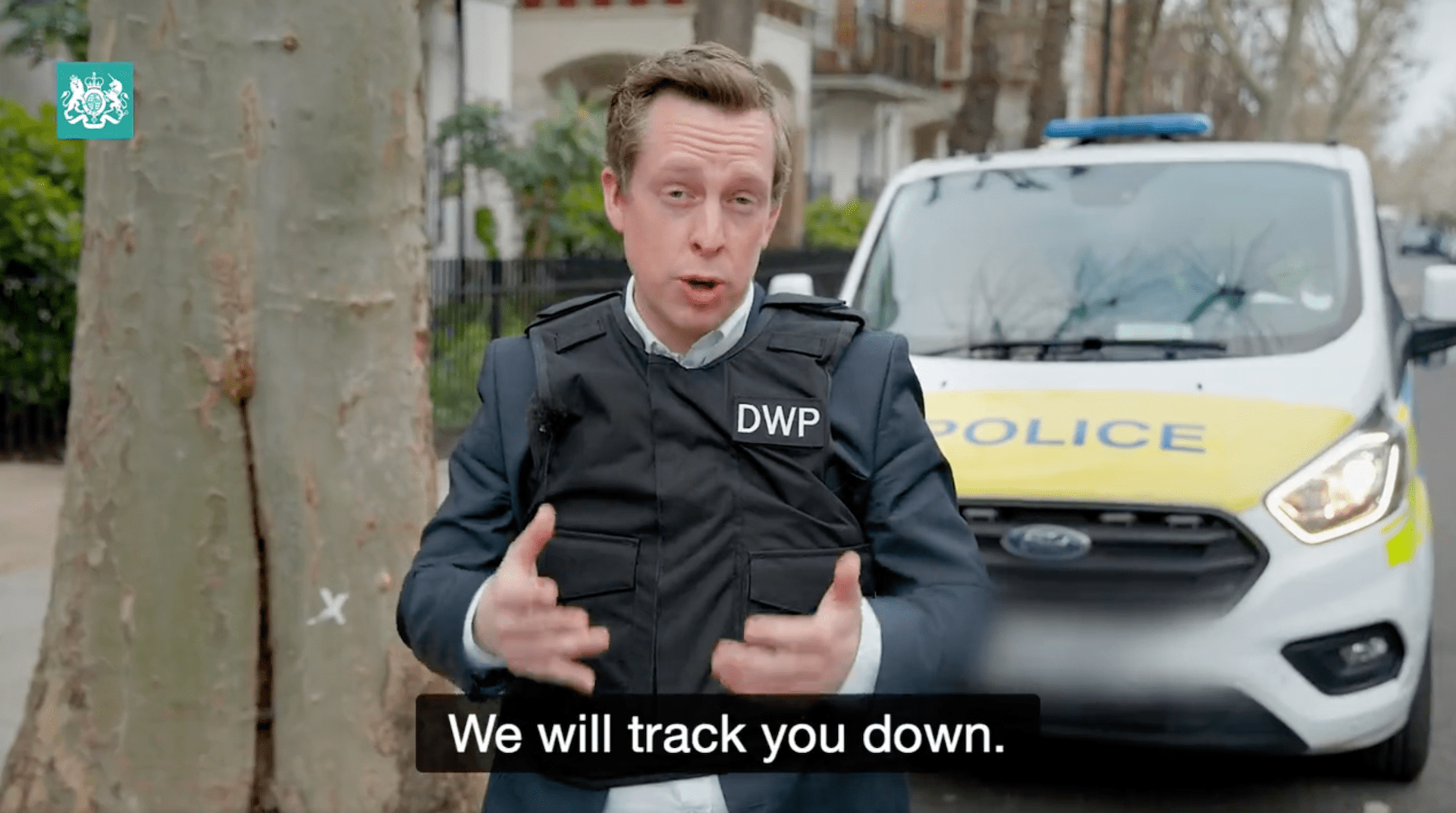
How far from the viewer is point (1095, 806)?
190 inches

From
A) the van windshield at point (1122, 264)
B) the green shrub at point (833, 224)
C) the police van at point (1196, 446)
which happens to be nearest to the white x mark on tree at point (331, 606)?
the police van at point (1196, 446)

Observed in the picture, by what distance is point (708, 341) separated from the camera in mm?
1950

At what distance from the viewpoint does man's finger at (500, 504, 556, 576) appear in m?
1.75

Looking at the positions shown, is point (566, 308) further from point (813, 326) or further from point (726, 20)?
point (726, 20)

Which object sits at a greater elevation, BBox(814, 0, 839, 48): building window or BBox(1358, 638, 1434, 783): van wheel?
BBox(814, 0, 839, 48): building window

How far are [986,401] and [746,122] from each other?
3.08 metres

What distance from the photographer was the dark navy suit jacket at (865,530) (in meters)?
1.91

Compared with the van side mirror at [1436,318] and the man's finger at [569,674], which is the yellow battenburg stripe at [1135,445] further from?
the man's finger at [569,674]

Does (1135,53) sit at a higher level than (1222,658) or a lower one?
higher

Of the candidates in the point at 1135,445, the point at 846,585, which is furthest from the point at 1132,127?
the point at 846,585

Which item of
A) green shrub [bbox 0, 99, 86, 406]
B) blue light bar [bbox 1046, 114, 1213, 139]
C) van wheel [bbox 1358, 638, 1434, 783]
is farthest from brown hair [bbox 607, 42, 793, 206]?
green shrub [bbox 0, 99, 86, 406]

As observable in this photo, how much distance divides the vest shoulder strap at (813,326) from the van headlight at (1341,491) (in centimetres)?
261

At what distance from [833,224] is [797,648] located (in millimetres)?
24354

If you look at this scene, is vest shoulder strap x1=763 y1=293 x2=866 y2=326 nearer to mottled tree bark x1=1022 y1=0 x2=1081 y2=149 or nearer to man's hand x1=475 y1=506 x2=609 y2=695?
man's hand x1=475 y1=506 x2=609 y2=695
